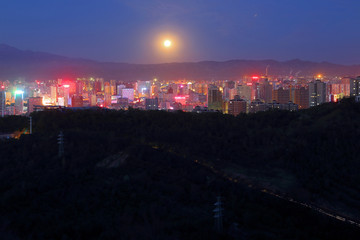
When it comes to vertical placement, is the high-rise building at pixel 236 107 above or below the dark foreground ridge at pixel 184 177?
above

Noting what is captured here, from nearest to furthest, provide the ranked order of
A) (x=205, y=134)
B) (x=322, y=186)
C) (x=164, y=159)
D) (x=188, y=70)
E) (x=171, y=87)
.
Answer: (x=322, y=186) < (x=164, y=159) < (x=205, y=134) < (x=171, y=87) < (x=188, y=70)

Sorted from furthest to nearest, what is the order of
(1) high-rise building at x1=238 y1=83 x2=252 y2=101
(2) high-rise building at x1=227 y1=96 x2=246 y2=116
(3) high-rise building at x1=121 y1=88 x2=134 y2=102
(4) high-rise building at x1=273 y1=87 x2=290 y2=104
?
(3) high-rise building at x1=121 y1=88 x2=134 y2=102 → (1) high-rise building at x1=238 y1=83 x2=252 y2=101 → (4) high-rise building at x1=273 y1=87 x2=290 y2=104 → (2) high-rise building at x1=227 y1=96 x2=246 y2=116

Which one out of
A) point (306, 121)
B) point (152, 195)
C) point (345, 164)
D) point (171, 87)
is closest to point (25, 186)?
point (152, 195)

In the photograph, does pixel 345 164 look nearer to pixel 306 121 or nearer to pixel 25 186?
pixel 306 121

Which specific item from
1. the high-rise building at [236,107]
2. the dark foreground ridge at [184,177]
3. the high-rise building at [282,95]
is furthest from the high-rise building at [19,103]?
the high-rise building at [282,95]

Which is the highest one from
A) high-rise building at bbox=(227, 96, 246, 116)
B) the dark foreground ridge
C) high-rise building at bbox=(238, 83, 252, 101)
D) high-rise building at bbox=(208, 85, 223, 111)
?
high-rise building at bbox=(238, 83, 252, 101)

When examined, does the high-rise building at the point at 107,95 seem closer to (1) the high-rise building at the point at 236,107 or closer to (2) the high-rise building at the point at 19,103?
(2) the high-rise building at the point at 19,103

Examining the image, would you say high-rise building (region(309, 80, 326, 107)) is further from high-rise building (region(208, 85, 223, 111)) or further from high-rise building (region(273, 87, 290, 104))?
high-rise building (region(208, 85, 223, 111))

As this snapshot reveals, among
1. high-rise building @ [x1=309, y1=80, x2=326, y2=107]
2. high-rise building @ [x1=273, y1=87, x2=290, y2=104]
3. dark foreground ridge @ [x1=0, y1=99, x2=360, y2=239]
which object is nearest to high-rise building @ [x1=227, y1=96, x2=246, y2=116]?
high-rise building @ [x1=273, y1=87, x2=290, y2=104]
